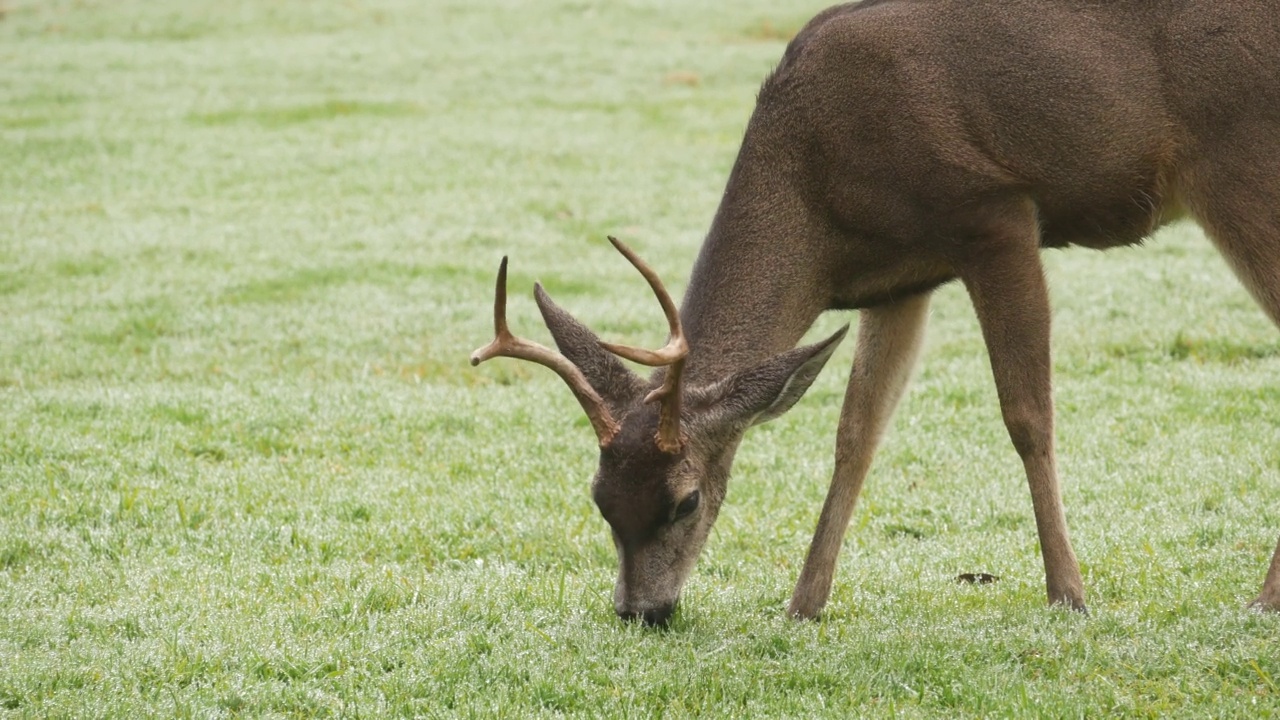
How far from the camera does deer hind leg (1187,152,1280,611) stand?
240 inches

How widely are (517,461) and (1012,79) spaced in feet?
13.2

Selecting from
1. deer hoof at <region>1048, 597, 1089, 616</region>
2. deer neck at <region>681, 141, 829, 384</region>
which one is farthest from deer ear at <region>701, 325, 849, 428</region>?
deer hoof at <region>1048, 597, 1089, 616</region>

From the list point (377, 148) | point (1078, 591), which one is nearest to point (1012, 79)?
point (1078, 591)

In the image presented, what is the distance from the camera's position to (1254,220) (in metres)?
6.09

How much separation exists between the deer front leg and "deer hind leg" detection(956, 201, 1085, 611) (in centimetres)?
71

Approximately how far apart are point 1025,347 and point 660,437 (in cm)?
155

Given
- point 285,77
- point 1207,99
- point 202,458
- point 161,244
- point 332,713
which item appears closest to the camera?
point 332,713

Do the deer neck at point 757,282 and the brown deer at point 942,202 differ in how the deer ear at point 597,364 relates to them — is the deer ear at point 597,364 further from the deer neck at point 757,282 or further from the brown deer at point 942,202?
the deer neck at point 757,282

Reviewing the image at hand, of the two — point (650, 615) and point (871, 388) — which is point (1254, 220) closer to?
point (871, 388)

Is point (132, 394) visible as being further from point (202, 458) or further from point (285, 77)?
point (285, 77)

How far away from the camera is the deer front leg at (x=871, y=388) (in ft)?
22.9

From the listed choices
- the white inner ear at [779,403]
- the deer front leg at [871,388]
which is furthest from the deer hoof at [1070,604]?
the white inner ear at [779,403]

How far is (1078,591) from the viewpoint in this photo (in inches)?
250

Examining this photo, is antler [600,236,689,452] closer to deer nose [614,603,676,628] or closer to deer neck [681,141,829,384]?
deer neck [681,141,829,384]
